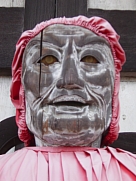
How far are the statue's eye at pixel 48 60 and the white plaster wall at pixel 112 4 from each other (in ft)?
1.78

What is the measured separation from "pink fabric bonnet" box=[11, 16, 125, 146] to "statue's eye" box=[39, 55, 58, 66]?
3.3 inches

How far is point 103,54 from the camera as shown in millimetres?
1116

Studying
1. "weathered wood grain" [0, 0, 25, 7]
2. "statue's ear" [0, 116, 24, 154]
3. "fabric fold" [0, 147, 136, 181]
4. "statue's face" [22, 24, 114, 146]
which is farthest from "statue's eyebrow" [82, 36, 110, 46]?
"weathered wood grain" [0, 0, 25, 7]

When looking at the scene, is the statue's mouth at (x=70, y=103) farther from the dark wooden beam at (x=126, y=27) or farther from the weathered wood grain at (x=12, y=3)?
the weathered wood grain at (x=12, y=3)

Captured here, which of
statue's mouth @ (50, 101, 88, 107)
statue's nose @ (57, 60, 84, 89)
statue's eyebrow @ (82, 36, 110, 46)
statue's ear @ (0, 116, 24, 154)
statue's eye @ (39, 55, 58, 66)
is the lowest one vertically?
statue's ear @ (0, 116, 24, 154)

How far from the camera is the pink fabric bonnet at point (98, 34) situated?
1.14 meters

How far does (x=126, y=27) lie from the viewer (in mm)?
1514

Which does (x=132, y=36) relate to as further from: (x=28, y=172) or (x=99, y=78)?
(x=28, y=172)

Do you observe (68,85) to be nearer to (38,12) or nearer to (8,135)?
(8,135)

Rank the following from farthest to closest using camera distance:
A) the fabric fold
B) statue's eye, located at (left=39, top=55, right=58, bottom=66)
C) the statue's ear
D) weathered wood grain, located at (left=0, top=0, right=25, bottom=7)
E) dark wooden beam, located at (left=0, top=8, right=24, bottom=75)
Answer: weathered wood grain, located at (left=0, top=0, right=25, bottom=7)
dark wooden beam, located at (left=0, top=8, right=24, bottom=75)
the statue's ear
statue's eye, located at (left=39, top=55, right=58, bottom=66)
the fabric fold

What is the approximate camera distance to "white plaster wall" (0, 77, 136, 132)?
4.91 ft

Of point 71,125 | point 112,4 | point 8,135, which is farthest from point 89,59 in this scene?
point 112,4

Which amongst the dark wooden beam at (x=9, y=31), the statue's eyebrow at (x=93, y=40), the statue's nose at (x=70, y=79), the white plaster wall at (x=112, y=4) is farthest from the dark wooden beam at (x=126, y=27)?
the statue's nose at (x=70, y=79)

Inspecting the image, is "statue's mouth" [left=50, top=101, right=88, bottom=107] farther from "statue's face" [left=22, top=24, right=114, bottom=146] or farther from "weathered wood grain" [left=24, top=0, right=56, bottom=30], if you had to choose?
"weathered wood grain" [left=24, top=0, right=56, bottom=30]
